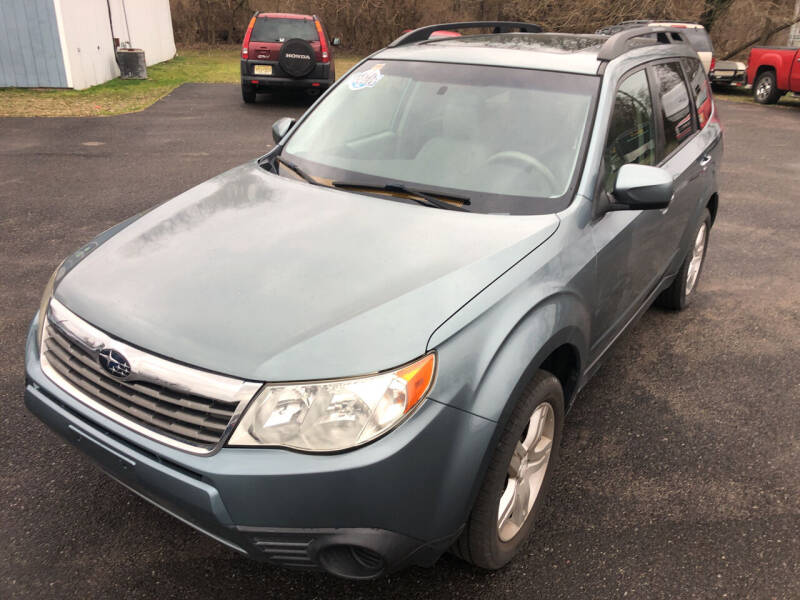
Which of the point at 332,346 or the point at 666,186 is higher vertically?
the point at 666,186

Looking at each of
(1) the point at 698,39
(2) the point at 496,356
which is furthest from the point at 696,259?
(1) the point at 698,39

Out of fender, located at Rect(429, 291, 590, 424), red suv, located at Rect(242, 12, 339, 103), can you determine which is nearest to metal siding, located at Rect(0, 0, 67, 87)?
red suv, located at Rect(242, 12, 339, 103)

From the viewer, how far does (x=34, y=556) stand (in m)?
2.44

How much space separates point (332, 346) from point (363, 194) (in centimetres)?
109

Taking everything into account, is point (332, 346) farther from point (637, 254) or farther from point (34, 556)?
point (637, 254)

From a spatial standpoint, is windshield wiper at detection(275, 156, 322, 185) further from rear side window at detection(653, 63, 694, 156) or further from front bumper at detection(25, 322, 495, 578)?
rear side window at detection(653, 63, 694, 156)

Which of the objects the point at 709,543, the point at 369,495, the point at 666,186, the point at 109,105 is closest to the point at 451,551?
the point at 369,495

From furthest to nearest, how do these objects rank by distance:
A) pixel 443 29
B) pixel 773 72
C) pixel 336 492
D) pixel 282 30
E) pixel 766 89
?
pixel 766 89 → pixel 773 72 → pixel 282 30 → pixel 443 29 → pixel 336 492

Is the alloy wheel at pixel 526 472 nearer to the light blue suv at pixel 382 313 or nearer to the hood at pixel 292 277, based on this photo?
the light blue suv at pixel 382 313

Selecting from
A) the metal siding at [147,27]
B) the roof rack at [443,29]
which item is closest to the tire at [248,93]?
the metal siding at [147,27]

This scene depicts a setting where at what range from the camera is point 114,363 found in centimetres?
204

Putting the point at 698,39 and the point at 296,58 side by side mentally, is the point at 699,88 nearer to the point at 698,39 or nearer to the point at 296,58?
the point at 296,58

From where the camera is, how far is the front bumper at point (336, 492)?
1.83 m

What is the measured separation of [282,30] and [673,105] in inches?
450
